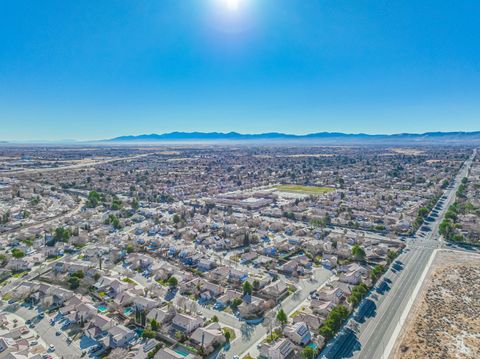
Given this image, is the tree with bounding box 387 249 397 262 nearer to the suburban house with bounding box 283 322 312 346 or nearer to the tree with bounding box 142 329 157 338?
the suburban house with bounding box 283 322 312 346

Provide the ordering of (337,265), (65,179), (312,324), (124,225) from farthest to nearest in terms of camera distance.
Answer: (65,179) → (124,225) → (337,265) → (312,324)

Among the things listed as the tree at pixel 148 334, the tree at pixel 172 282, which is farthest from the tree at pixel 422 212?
the tree at pixel 148 334

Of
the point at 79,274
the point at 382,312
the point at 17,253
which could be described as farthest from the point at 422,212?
the point at 17,253

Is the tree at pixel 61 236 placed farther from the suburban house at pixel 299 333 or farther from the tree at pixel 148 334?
the suburban house at pixel 299 333

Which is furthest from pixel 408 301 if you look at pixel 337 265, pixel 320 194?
pixel 320 194

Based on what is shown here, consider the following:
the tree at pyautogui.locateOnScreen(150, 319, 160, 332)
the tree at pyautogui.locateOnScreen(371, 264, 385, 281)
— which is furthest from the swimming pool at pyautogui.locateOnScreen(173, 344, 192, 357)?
the tree at pyautogui.locateOnScreen(371, 264, 385, 281)

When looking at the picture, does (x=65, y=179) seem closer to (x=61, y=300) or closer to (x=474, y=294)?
(x=61, y=300)
